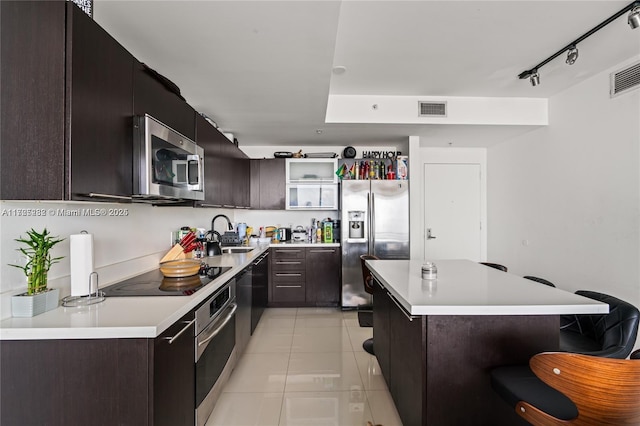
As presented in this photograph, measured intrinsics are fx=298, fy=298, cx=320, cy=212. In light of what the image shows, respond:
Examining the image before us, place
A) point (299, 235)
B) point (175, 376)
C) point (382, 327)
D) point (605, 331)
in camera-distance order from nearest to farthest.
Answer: point (175, 376)
point (605, 331)
point (382, 327)
point (299, 235)

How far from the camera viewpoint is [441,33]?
2.28 meters

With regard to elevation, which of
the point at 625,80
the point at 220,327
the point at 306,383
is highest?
the point at 625,80

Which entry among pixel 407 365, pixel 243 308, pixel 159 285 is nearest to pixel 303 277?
pixel 243 308

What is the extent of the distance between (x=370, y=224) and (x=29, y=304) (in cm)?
350

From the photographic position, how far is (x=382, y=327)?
2.26m

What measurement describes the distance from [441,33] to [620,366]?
229 cm

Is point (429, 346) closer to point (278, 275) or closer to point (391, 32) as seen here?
point (391, 32)

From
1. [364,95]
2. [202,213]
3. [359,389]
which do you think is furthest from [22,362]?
[364,95]

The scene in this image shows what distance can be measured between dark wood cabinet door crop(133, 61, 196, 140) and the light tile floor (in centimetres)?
202

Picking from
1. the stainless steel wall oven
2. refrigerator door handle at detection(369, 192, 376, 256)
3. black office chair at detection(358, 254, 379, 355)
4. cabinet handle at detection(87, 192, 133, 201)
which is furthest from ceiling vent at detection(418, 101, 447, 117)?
cabinet handle at detection(87, 192, 133, 201)

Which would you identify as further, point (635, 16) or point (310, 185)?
point (310, 185)

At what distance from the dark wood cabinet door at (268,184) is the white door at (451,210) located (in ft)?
7.63

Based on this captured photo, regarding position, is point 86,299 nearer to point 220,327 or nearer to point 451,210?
point 220,327

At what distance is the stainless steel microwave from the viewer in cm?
163
